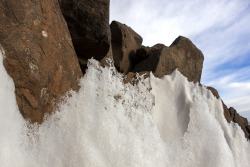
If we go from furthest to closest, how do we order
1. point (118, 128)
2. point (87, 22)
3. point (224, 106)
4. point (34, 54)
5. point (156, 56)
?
point (156, 56), point (224, 106), point (87, 22), point (118, 128), point (34, 54)

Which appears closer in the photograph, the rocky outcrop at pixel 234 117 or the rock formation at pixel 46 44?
the rock formation at pixel 46 44

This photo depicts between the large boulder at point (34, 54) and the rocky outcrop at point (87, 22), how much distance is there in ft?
1.61

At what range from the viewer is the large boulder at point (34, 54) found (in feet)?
4.09

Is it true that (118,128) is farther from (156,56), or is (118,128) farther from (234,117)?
(156,56)

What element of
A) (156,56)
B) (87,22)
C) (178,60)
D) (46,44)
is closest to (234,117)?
(178,60)

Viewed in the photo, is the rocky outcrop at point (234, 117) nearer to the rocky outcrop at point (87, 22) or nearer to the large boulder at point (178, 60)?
the large boulder at point (178, 60)

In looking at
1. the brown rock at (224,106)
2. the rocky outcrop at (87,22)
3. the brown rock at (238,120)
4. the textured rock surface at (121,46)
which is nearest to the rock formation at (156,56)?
the textured rock surface at (121,46)

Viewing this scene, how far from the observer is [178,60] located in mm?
3137

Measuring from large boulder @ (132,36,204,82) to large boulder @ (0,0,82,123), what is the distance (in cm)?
171

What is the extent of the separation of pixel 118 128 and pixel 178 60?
1938 mm

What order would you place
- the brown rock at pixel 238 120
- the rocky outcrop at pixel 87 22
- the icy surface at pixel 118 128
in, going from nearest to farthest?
the icy surface at pixel 118 128
the rocky outcrop at pixel 87 22
the brown rock at pixel 238 120

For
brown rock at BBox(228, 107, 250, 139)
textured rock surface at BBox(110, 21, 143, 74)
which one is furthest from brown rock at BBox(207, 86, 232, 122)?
textured rock surface at BBox(110, 21, 143, 74)

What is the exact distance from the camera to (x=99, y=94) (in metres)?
1.60

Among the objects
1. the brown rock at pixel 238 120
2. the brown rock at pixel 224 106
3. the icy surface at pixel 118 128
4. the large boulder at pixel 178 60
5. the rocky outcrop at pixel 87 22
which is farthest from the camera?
the large boulder at pixel 178 60
